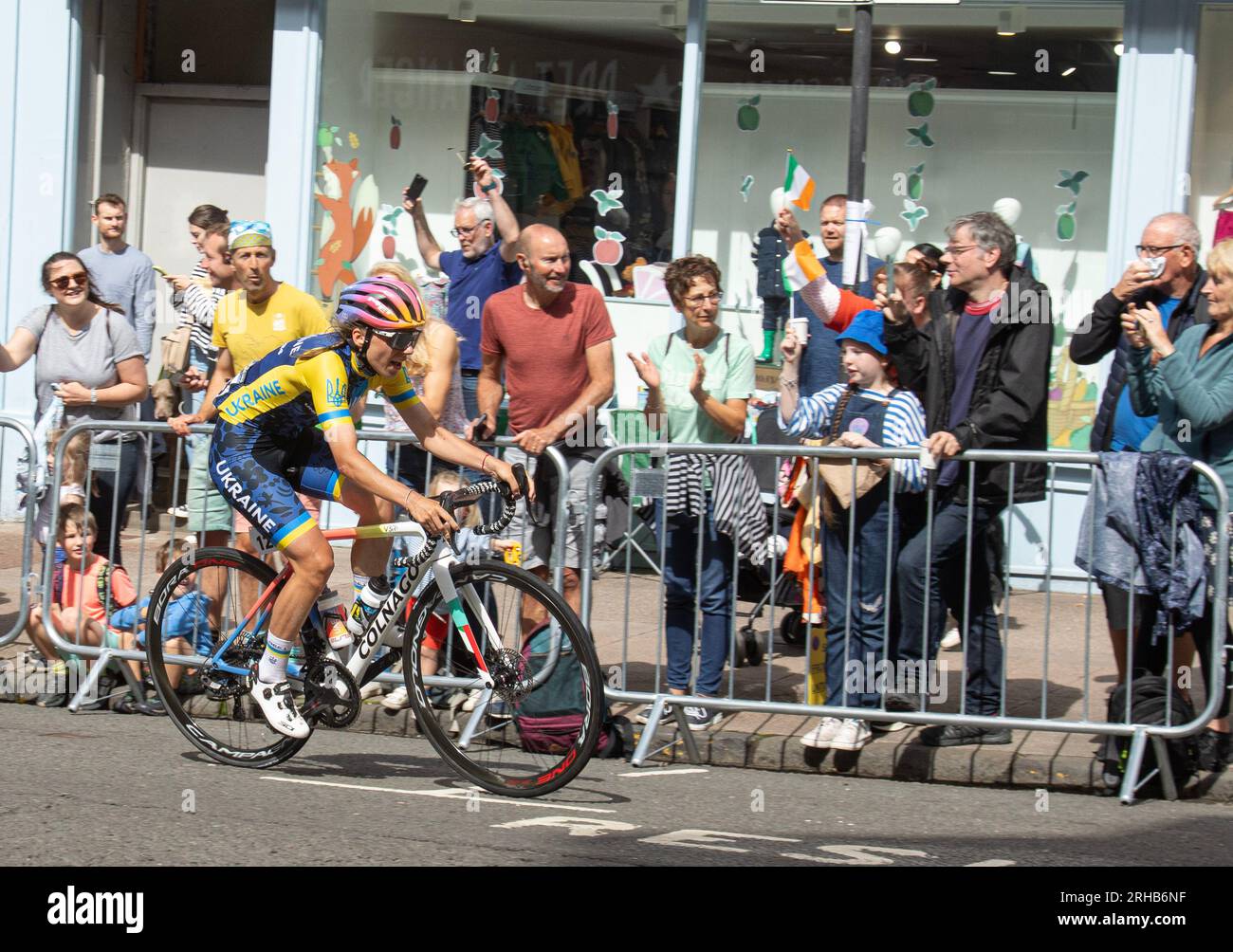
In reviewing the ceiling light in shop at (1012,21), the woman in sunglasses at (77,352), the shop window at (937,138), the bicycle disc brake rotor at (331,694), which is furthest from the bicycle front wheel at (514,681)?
the ceiling light in shop at (1012,21)

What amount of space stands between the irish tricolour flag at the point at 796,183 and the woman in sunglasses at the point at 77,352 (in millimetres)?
4702

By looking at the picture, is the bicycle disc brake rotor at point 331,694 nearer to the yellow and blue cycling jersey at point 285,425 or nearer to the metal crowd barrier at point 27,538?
the yellow and blue cycling jersey at point 285,425

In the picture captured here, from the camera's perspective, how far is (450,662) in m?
6.77

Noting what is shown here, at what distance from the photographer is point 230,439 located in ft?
21.7

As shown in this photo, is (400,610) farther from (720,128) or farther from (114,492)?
(720,128)

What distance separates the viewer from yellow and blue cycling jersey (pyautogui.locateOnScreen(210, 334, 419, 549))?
20.9 feet

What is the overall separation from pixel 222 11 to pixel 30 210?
2177 mm

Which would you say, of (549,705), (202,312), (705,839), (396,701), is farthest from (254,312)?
(705,839)

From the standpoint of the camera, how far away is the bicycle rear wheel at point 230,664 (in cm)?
685

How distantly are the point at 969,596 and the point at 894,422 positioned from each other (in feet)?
2.58

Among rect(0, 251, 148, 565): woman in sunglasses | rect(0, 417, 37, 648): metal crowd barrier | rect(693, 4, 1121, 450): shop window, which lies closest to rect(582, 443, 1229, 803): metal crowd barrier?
rect(0, 417, 37, 648): metal crowd barrier

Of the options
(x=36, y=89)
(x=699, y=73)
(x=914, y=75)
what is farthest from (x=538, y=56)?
(x=36, y=89)
